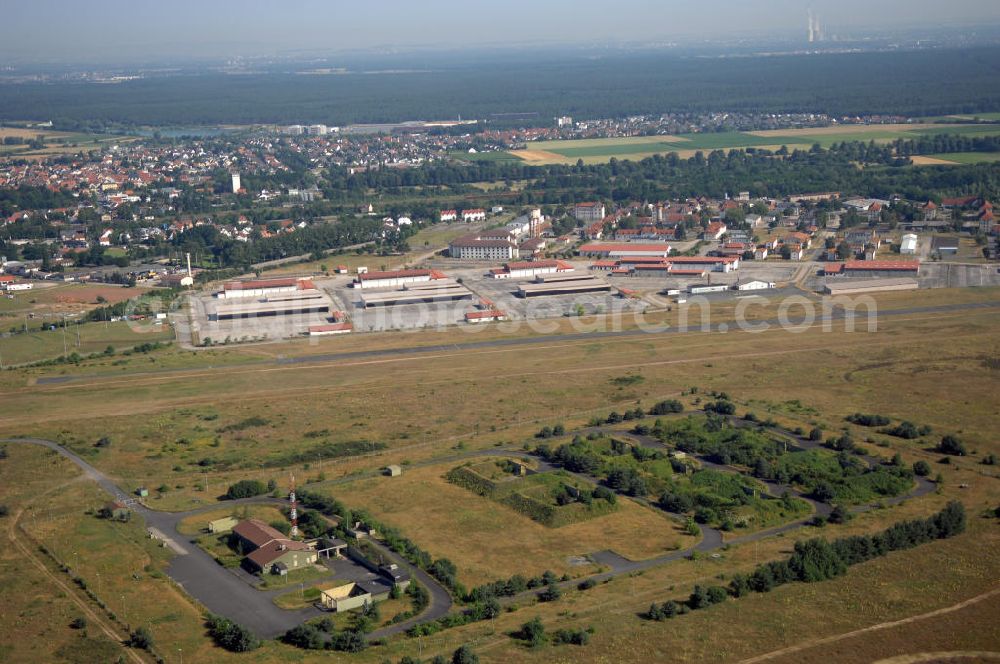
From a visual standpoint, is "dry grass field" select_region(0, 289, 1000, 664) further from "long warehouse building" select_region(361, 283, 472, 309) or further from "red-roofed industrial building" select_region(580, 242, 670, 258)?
"red-roofed industrial building" select_region(580, 242, 670, 258)

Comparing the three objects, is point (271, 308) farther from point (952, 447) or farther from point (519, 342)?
point (952, 447)

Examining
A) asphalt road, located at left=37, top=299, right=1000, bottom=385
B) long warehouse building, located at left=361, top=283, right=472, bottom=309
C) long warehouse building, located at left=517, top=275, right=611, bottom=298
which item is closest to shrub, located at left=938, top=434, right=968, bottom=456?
asphalt road, located at left=37, top=299, right=1000, bottom=385

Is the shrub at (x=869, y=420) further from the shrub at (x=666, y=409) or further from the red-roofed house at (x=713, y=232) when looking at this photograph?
the red-roofed house at (x=713, y=232)

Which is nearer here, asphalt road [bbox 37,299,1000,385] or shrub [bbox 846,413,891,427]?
shrub [bbox 846,413,891,427]

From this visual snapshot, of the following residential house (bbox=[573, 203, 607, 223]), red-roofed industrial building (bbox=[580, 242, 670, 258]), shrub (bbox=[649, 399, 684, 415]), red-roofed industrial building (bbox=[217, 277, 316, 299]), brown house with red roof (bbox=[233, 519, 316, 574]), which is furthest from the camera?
residential house (bbox=[573, 203, 607, 223])

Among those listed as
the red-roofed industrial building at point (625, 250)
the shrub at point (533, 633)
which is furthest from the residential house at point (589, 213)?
the shrub at point (533, 633)

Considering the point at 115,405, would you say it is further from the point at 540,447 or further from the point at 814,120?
the point at 814,120
